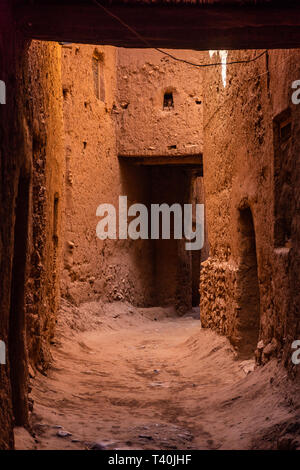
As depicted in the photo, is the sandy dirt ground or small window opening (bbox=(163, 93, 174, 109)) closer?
the sandy dirt ground

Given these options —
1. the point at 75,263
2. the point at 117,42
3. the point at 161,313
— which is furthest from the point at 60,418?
the point at 161,313

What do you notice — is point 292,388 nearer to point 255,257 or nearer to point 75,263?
point 255,257

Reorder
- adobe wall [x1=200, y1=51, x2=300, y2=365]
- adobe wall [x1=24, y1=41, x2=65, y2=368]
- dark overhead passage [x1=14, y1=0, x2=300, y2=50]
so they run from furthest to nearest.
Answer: adobe wall [x1=24, y1=41, x2=65, y2=368] < adobe wall [x1=200, y1=51, x2=300, y2=365] < dark overhead passage [x1=14, y1=0, x2=300, y2=50]

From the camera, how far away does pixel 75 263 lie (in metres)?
10.4

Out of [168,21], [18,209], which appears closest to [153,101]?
[18,209]

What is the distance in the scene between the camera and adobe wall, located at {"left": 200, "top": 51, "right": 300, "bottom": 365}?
5082mm

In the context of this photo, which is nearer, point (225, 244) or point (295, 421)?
point (295, 421)

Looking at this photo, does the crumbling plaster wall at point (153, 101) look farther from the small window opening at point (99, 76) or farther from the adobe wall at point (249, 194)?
the adobe wall at point (249, 194)

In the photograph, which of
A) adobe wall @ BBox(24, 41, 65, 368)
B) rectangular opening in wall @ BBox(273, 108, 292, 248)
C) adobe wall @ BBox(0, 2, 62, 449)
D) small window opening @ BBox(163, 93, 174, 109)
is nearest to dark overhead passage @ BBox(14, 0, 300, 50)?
adobe wall @ BBox(0, 2, 62, 449)

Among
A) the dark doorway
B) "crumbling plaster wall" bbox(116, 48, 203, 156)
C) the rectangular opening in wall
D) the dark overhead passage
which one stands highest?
"crumbling plaster wall" bbox(116, 48, 203, 156)

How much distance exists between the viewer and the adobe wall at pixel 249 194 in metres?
5.08

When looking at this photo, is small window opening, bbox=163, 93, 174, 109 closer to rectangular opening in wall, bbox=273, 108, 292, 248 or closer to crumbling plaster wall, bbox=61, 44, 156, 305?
crumbling plaster wall, bbox=61, 44, 156, 305

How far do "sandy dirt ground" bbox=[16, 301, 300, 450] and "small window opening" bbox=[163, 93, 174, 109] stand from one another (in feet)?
18.7

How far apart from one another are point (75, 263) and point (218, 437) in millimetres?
6395
